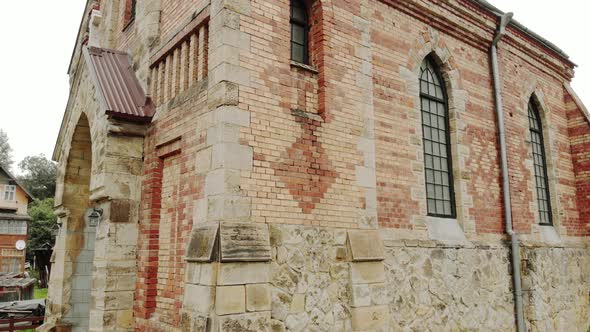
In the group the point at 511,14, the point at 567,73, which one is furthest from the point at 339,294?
the point at 567,73

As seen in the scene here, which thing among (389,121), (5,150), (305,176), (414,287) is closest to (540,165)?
(389,121)

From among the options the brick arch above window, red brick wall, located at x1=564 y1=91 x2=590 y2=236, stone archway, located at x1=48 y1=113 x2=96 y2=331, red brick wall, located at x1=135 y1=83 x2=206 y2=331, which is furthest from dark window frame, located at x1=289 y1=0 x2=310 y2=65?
red brick wall, located at x1=564 y1=91 x2=590 y2=236

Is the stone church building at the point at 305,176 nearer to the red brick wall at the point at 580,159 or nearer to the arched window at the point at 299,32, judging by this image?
the arched window at the point at 299,32

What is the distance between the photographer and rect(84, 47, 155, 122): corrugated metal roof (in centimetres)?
695

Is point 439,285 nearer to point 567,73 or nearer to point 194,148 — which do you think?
point 194,148

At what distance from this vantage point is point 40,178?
6134cm

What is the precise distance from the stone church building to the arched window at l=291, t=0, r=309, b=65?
0.02 m

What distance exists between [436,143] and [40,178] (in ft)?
211

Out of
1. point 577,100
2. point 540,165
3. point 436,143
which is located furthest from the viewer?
point 577,100

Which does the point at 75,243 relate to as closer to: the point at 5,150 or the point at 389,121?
the point at 389,121

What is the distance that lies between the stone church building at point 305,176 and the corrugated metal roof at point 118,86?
44 mm

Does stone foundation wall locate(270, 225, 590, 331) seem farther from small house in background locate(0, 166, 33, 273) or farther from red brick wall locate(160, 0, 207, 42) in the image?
small house in background locate(0, 166, 33, 273)

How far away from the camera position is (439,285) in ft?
24.2

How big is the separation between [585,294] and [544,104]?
4642mm
